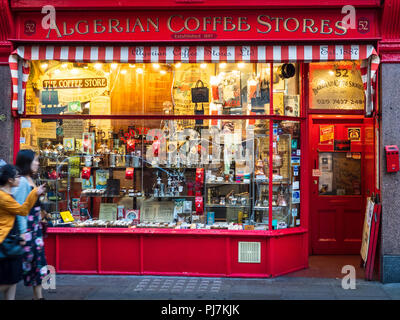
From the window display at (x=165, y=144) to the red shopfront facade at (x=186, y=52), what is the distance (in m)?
0.22

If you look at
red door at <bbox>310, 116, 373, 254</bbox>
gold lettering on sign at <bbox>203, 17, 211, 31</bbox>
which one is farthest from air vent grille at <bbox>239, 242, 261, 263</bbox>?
gold lettering on sign at <bbox>203, 17, 211, 31</bbox>

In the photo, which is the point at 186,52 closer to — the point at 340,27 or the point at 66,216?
the point at 340,27

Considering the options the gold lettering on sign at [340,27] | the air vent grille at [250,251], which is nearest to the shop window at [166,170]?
the air vent grille at [250,251]

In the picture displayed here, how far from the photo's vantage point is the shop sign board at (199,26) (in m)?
7.00

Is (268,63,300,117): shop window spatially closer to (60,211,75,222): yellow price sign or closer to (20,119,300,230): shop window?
(20,119,300,230): shop window

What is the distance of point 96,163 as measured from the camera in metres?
7.83

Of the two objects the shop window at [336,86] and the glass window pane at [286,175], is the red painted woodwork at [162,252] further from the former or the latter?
the shop window at [336,86]

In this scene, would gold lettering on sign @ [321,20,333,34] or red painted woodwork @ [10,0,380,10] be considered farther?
gold lettering on sign @ [321,20,333,34]

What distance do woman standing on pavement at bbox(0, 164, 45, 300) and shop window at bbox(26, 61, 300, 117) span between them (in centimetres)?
284

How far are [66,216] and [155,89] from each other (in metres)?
2.79

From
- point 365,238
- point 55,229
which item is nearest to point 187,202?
point 55,229

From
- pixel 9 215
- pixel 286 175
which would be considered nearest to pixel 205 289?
pixel 286 175

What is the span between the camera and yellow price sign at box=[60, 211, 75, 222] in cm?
770

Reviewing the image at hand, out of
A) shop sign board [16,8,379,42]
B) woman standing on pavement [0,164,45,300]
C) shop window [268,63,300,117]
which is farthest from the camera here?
shop window [268,63,300,117]
